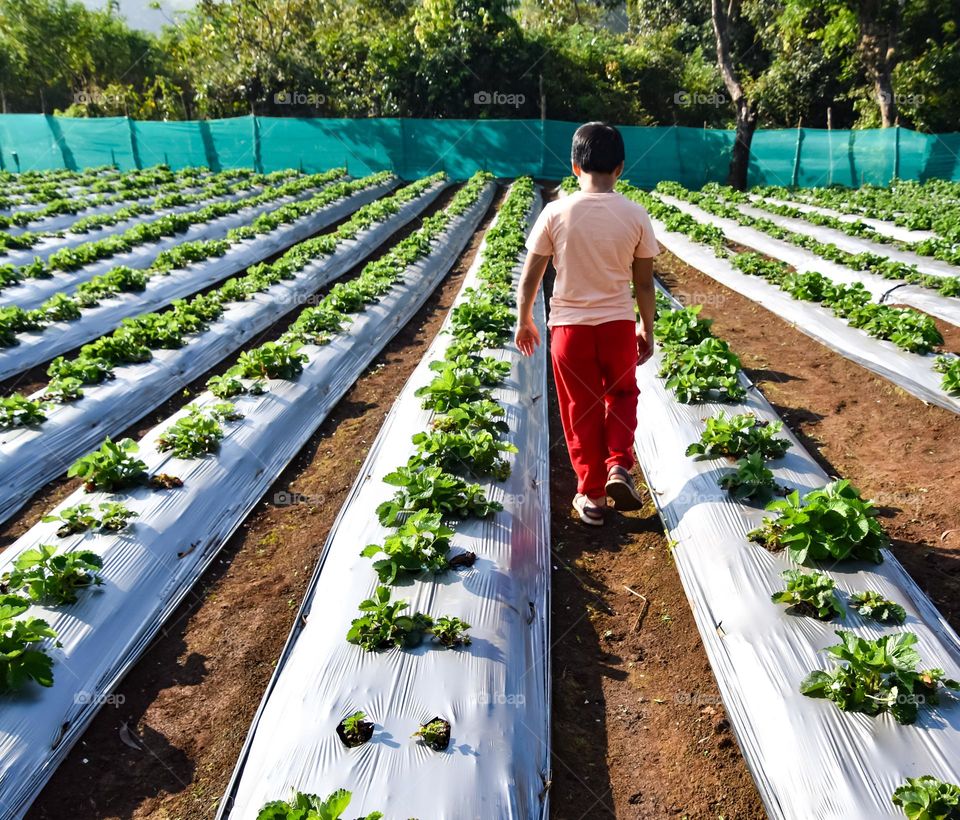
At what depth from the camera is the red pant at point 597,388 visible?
441cm

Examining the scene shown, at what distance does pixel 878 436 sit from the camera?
6.18 meters

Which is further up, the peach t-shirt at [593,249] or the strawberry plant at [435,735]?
the peach t-shirt at [593,249]

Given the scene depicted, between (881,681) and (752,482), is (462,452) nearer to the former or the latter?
(752,482)

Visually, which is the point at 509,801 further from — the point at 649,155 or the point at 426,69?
the point at 426,69

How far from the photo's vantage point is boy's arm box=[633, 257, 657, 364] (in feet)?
14.3

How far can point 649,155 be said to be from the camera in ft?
90.4

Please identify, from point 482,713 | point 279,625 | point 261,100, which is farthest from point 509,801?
point 261,100

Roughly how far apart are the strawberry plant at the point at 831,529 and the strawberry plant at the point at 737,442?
3.45 feet
